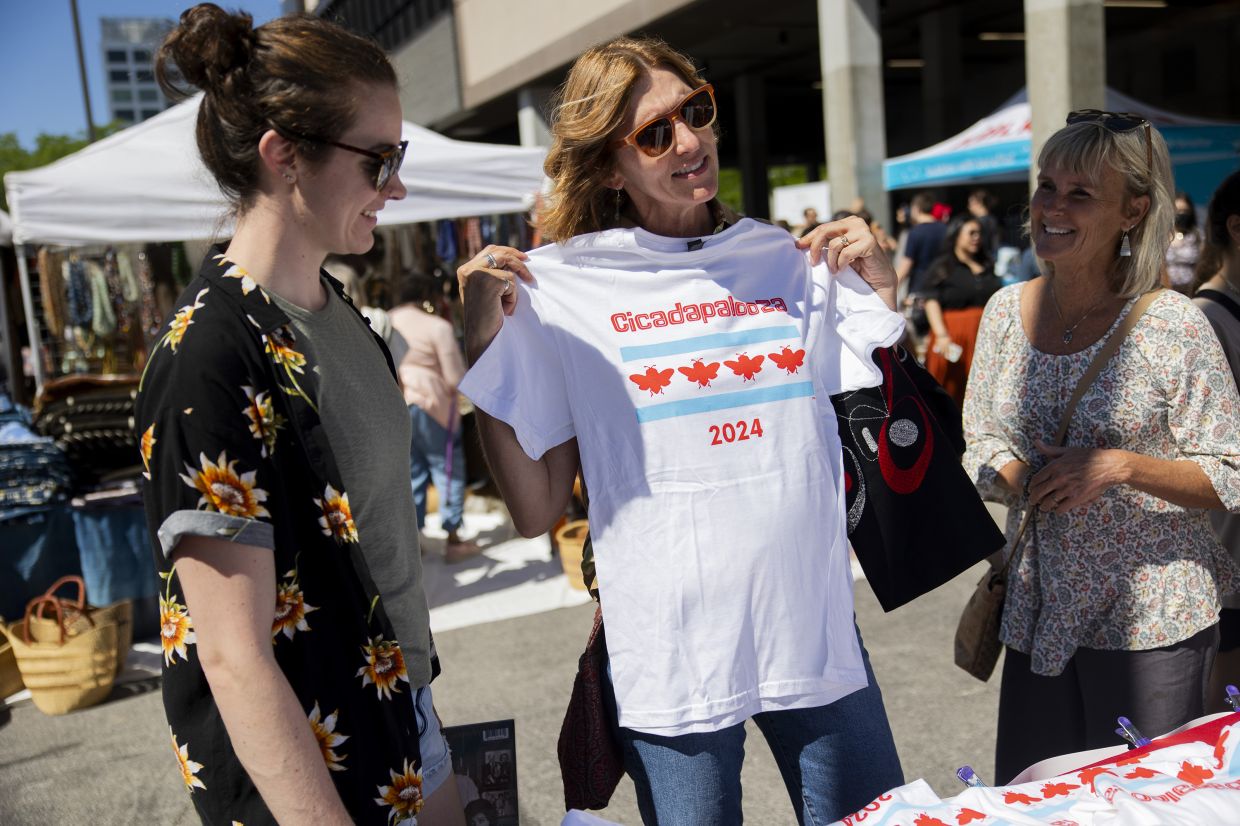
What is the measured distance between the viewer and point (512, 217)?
35.9 feet

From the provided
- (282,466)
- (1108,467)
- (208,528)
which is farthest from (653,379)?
(1108,467)

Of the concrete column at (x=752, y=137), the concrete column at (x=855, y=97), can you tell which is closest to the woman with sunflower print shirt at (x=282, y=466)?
the concrete column at (x=855, y=97)

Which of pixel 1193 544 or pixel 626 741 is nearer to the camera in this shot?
pixel 626 741

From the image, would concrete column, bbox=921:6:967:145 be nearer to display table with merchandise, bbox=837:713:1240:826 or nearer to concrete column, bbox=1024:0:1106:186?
concrete column, bbox=1024:0:1106:186

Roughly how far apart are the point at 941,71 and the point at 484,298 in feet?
72.3

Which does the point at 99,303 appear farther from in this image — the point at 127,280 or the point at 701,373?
the point at 701,373

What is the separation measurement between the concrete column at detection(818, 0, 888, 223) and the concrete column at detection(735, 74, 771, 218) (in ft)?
43.2

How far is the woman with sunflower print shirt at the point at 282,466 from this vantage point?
4.06 feet

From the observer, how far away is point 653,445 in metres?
1.83

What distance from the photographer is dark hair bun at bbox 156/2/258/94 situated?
1355 mm

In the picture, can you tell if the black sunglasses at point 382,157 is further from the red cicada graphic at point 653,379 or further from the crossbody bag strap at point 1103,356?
the crossbody bag strap at point 1103,356

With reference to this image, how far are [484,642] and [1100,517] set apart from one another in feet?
11.8

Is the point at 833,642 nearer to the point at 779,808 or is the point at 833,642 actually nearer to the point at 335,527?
the point at 335,527

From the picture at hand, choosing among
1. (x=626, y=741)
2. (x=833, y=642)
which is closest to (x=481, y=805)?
(x=626, y=741)
